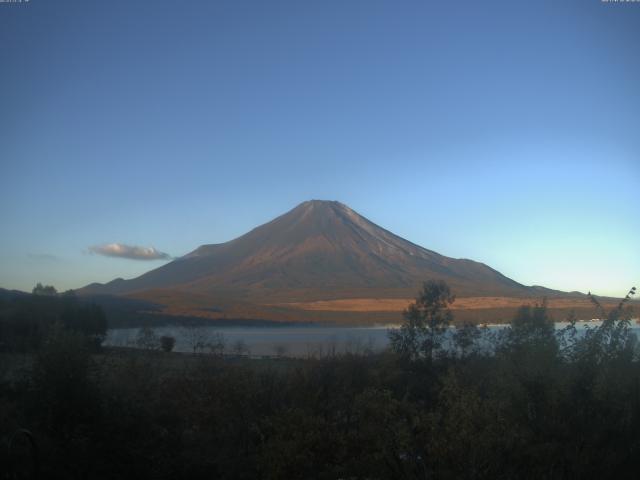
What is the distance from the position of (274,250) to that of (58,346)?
141715 millimetres

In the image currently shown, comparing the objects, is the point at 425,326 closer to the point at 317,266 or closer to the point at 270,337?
the point at 270,337

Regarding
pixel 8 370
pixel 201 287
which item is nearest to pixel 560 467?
pixel 8 370

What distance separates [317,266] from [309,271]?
3.05 metres

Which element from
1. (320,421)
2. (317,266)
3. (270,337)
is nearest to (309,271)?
(317,266)

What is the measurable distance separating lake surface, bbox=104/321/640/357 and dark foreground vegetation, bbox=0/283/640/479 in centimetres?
2152

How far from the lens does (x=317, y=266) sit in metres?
137

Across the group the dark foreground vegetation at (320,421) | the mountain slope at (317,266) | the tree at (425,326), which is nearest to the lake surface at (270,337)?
the tree at (425,326)

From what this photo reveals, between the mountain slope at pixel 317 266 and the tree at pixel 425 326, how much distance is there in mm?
72031

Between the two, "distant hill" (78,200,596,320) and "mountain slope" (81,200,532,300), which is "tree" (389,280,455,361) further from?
"mountain slope" (81,200,532,300)

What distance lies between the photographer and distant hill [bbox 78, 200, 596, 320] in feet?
340

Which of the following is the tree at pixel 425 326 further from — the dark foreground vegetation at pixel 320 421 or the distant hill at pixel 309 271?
the distant hill at pixel 309 271

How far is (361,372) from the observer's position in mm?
17875

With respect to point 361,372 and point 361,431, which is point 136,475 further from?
point 361,372

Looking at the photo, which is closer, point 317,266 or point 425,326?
point 425,326
